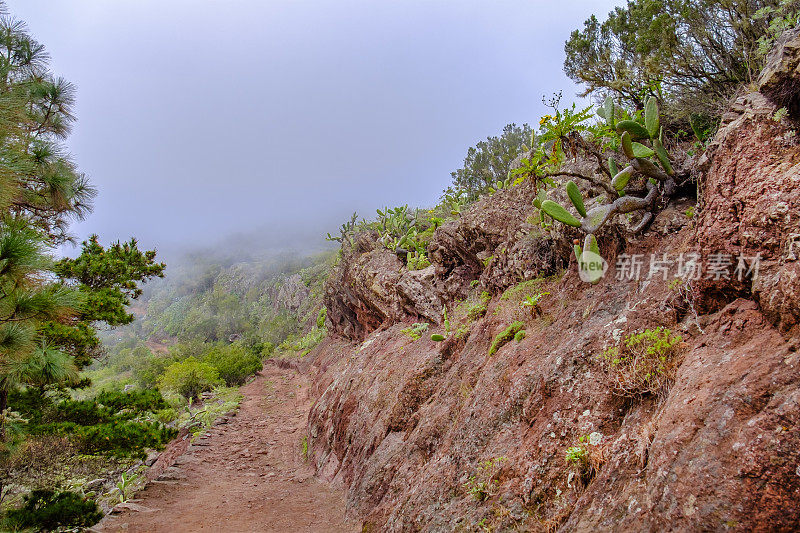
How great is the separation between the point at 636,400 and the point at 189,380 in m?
23.7

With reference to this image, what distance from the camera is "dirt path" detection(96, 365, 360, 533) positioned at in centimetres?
713

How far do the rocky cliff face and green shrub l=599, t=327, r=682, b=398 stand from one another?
122 mm

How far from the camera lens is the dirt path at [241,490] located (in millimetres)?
7129

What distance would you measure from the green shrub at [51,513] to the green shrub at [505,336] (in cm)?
671

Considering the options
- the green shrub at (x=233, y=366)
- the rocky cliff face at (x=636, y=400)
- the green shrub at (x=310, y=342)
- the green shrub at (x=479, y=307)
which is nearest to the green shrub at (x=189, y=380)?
the green shrub at (x=233, y=366)

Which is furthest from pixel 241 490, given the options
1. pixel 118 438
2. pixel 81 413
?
pixel 81 413

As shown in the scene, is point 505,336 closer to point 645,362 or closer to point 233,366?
point 645,362

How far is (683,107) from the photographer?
7281 millimetres

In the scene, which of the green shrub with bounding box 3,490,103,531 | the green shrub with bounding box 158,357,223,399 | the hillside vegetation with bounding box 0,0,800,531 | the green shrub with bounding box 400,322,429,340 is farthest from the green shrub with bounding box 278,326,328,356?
the green shrub with bounding box 3,490,103,531

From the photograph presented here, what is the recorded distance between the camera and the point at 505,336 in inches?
257

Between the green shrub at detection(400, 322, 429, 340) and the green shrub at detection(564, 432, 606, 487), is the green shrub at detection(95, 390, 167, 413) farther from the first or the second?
the green shrub at detection(564, 432, 606, 487)

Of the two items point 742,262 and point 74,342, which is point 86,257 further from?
point 742,262

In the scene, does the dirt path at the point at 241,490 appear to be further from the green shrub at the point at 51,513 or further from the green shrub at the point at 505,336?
the green shrub at the point at 505,336

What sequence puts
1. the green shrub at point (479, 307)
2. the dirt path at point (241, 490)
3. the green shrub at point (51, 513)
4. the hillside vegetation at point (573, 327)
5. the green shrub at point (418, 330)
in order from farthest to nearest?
the green shrub at point (418, 330) < the green shrub at point (479, 307) < the dirt path at point (241, 490) < the green shrub at point (51, 513) < the hillside vegetation at point (573, 327)
